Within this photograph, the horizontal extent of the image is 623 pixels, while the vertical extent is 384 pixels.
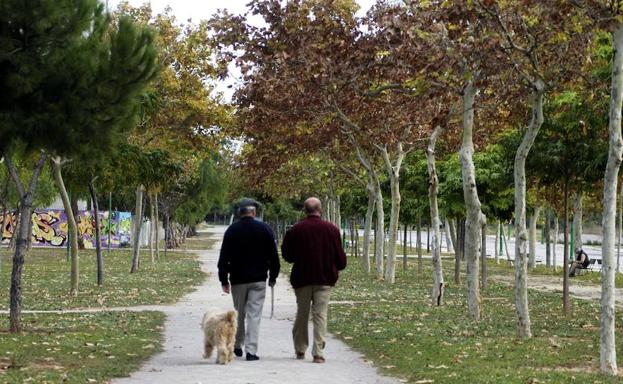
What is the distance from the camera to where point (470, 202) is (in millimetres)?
17547

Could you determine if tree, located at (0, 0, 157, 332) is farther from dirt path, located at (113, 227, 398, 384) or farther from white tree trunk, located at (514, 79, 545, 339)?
white tree trunk, located at (514, 79, 545, 339)

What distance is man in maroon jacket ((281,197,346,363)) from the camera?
12336 millimetres

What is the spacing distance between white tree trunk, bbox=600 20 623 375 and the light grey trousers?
390 cm

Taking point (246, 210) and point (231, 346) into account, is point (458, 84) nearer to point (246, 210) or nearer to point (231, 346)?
point (246, 210)

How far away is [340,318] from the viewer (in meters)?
18.7

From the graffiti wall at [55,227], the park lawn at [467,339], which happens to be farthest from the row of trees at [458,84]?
the graffiti wall at [55,227]

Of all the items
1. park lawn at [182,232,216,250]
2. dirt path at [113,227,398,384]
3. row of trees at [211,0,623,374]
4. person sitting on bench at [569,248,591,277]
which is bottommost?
dirt path at [113,227,398,384]

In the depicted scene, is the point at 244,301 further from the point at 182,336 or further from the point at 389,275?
the point at 389,275

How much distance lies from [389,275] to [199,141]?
24.9ft

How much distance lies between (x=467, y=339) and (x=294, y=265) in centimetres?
359

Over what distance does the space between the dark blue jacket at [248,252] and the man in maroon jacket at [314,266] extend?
0.77 feet

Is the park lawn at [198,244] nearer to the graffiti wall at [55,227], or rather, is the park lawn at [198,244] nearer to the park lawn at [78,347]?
the graffiti wall at [55,227]

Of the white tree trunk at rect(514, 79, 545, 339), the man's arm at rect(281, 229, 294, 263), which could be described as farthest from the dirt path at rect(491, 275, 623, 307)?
the man's arm at rect(281, 229, 294, 263)

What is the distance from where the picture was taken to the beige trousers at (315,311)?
40.3 feet
